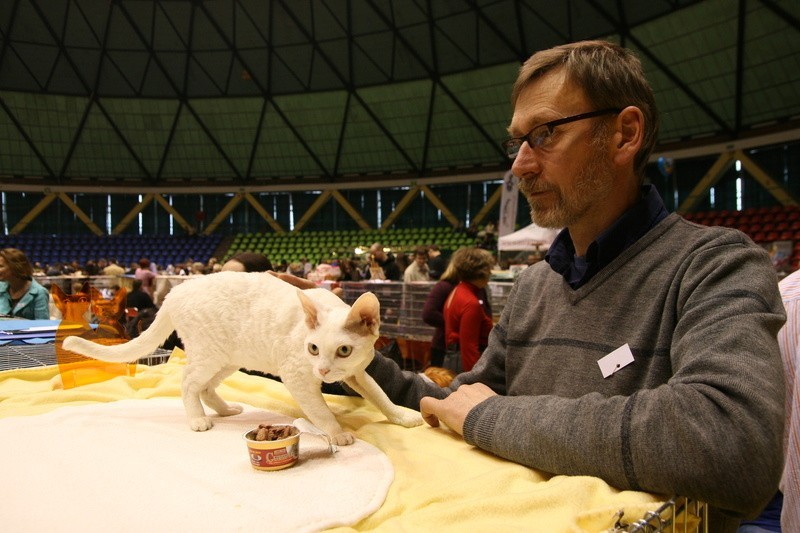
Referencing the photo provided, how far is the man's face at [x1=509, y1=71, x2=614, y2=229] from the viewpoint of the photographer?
110cm

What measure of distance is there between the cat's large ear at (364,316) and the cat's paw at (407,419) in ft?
0.85

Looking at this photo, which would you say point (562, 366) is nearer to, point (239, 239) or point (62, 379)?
point (62, 379)

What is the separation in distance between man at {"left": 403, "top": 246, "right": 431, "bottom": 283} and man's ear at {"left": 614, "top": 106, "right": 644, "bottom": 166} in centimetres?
544

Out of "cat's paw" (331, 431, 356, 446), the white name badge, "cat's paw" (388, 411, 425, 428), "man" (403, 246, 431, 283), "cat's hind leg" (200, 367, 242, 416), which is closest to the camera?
the white name badge

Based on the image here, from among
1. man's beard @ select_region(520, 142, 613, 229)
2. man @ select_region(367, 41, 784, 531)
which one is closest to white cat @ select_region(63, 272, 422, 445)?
man @ select_region(367, 41, 784, 531)

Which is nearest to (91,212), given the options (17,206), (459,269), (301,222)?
(17,206)

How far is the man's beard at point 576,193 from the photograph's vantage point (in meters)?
1.12

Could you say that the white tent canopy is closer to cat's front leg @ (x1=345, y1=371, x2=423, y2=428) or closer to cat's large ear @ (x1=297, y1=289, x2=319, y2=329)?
cat's front leg @ (x1=345, y1=371, x2=423, y2=428)

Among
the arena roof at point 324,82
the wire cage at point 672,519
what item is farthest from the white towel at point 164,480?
the arena roof at point 324,82

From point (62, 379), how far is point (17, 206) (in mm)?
21491

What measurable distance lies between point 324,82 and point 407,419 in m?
16.7

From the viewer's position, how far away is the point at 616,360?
1.04m

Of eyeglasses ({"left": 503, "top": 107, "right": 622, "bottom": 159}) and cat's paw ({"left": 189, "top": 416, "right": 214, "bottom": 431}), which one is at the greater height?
eyeglasses ({"left": 503, "top": 107, "right": 622, "bottom": 159})

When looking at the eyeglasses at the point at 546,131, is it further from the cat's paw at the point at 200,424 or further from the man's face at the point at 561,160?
the cat's paw at the point at 200,424
